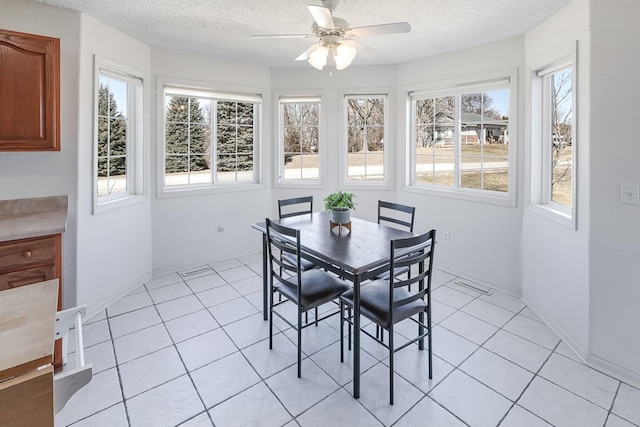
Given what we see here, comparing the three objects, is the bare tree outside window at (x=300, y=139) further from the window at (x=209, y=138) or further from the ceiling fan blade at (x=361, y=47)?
the ceiling fan blade at (x=361, y=47)

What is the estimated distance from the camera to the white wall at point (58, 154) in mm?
2516

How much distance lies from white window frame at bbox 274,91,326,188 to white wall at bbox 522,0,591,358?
238 cm

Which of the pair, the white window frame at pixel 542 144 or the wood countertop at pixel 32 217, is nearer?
Answer: the wood countertop at pixel 32 217

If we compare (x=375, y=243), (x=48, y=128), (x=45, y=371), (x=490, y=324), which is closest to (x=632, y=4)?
(x=375, y=243)

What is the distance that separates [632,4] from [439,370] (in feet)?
8.21

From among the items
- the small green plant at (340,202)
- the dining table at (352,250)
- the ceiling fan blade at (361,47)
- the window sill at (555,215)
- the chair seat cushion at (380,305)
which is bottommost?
the chair seat cushion at (380,305)

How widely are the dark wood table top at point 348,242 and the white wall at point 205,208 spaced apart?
154 centimetres

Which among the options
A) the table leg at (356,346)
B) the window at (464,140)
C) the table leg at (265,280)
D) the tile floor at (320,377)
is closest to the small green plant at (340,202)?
the table leg at (265,280)

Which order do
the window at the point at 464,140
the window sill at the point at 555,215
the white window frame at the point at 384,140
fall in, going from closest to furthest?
the window sill at the point at 555,215, the window at the point at 464,140, the white window frame at the point at 384,140

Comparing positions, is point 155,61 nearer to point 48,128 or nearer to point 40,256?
point 48,128

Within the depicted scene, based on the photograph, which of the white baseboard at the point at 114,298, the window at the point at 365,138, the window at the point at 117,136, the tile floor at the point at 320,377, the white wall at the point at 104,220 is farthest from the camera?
the window at the point at 365,138

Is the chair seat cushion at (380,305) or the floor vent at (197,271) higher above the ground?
the chair seat cushion at (380,305)

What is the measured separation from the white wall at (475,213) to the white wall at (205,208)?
74.6 inches

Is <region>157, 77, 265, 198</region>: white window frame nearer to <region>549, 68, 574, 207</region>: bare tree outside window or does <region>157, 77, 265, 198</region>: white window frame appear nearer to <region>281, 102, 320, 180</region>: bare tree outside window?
<region>281, 102, 320, 180</region>: bare tree outside window
